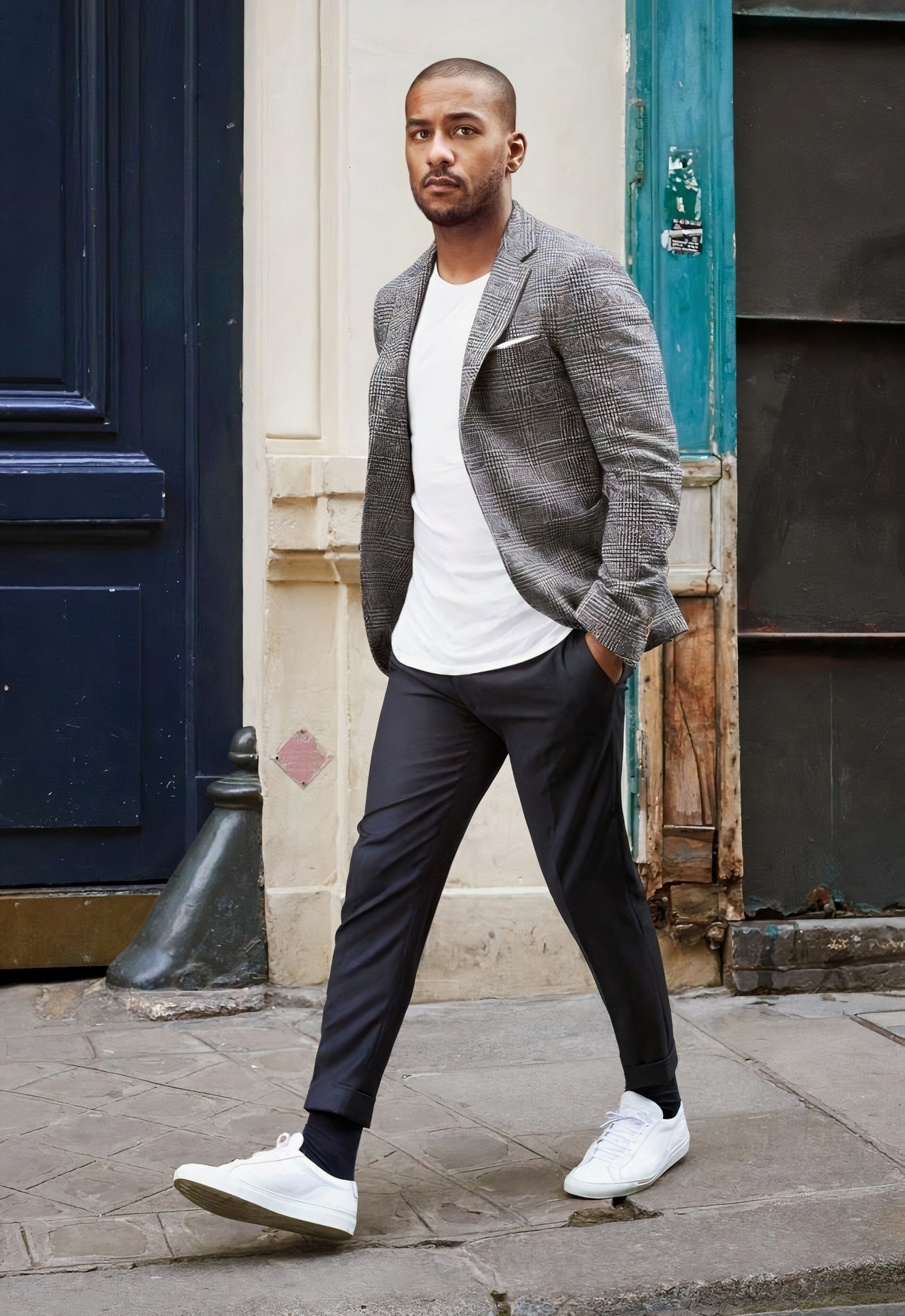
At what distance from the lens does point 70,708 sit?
13.3 ft

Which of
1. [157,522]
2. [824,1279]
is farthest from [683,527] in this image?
[824,1279]

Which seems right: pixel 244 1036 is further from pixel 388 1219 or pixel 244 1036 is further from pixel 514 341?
pixel 514 341

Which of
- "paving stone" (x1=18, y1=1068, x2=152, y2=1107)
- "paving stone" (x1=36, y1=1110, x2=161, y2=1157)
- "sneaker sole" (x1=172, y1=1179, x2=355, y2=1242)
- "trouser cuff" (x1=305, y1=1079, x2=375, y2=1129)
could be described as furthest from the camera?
"paving stone" (x1=18, y1=1068, x2=152, y2=1107)

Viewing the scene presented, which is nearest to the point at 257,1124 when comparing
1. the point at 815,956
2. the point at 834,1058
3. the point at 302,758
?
the point at 302,758

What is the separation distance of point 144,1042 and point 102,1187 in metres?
0.93

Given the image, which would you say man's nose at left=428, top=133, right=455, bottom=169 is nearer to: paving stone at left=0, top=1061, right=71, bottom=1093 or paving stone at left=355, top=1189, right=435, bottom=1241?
paving stone at left=355, top=1189, right=435, bottom=1241

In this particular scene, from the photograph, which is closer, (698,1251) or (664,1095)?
(698,1251)

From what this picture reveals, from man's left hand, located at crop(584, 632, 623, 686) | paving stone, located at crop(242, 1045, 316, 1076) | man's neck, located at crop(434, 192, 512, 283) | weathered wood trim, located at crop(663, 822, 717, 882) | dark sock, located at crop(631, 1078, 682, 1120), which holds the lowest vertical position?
paving stone, located at crop(242, 1045, 316, 1076)

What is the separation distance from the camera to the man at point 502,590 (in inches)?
96.1

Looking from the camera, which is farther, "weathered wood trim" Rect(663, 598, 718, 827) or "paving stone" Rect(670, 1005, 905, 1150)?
"weathered wood trim" Rect(663, 598, 718, 827)

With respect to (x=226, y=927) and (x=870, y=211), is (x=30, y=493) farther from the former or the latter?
(x=870, y=211)

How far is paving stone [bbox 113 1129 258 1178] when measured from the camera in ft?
9.05

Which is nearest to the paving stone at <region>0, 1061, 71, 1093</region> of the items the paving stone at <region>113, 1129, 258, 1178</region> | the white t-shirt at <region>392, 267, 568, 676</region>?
the paving stone at <region>113, 1129, 258, 1178</region>

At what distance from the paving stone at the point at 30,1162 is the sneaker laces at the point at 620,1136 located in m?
0.99
